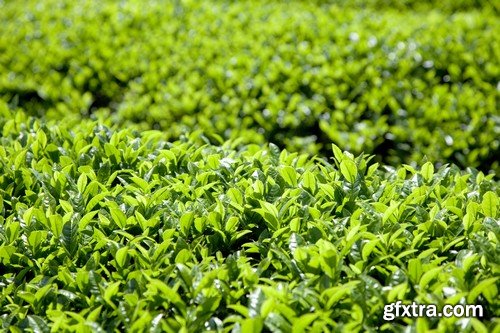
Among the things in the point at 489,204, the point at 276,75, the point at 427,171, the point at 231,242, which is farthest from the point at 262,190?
the point at 276,75

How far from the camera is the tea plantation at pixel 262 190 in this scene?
2160 mm

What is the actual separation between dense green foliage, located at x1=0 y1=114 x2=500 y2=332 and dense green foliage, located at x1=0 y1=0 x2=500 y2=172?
58.4 inches

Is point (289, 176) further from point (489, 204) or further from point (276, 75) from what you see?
point (276, 75)

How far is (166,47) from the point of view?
19.6 feet

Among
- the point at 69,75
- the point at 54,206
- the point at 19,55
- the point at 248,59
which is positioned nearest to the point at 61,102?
the point at 69,75

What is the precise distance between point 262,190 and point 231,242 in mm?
311

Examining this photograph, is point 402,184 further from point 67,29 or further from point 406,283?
point 67,29

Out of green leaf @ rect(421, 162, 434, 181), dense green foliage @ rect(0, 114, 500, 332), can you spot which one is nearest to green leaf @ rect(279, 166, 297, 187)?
dense green foliage @ rect(0, 114, 500, 332)

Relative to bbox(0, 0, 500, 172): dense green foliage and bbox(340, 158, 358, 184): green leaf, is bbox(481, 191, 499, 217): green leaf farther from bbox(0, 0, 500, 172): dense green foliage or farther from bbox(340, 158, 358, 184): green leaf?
bbox(0, 0, 500, 172): dense green foliage

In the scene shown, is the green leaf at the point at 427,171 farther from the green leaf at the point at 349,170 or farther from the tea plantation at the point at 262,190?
the green leaf at the point at 349,170

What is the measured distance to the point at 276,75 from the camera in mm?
5117

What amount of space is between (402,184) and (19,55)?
4598 mm

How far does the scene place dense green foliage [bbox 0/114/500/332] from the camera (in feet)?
6.95

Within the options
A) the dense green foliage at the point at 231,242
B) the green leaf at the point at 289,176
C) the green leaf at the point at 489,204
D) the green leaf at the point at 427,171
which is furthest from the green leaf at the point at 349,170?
the green leaf at the point at 489,204
